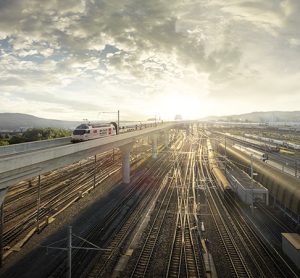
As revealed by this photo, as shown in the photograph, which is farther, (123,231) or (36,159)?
(123,231)

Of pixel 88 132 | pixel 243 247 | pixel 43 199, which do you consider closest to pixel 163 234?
pixel 243 247

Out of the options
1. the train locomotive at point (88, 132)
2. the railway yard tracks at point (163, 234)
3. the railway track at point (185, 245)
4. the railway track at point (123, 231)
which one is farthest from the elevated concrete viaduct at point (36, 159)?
the railway track at point (185, 245)

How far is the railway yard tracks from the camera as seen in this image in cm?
2044

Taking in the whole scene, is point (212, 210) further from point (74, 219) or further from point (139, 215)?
point (74, 219)

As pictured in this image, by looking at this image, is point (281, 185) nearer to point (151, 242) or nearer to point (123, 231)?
point (151, 242)

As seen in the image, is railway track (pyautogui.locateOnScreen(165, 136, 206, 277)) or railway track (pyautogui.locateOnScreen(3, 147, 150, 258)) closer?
railway track (pyautogui.locateOnScreen(165, 136, 206, 277))

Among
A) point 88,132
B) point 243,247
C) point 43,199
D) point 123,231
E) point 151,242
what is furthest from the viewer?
point 43,199

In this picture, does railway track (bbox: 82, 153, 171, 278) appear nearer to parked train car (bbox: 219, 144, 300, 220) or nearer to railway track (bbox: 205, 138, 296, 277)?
railway track (bbox: 205, 138, 296, 277)

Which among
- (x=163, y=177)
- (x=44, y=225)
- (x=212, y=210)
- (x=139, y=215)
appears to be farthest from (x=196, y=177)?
(x=44, y=225)

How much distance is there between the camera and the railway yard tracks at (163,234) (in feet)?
67.1

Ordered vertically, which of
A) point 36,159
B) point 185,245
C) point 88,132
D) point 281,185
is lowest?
point 185,245

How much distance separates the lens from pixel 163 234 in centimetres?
2691

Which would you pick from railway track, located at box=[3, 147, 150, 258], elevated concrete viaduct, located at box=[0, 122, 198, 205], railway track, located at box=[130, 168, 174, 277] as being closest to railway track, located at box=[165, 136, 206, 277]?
railway track, located at box=[130, 168, 174, 277]

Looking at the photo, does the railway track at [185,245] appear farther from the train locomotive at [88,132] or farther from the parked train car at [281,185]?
the train locomotive at [88,132]
